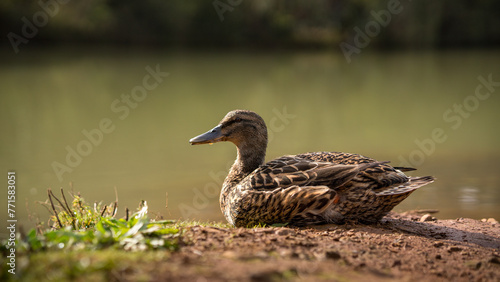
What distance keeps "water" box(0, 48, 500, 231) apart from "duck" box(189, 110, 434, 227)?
44.4 inches

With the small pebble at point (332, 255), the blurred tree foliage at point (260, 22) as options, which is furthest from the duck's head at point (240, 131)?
the blurred tree foliage at point (260, 22)

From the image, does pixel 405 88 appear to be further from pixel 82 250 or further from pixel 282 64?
pixel 82 250

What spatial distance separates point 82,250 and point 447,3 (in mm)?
41507

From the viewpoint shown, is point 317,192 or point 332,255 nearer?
point 332,255

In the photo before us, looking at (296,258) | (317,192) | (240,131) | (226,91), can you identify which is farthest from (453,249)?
(226,91)

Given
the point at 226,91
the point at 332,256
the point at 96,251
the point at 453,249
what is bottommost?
the point at 453,249

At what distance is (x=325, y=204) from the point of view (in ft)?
16.8

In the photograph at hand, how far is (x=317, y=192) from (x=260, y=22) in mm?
39683

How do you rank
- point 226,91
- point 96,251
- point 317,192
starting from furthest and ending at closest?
1. point 226,91
2. point 317,192
3. point 96,251

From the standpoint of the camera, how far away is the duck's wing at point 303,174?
5266 mm

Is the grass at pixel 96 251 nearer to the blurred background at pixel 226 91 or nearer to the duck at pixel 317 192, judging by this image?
the duck at pixel 317 192

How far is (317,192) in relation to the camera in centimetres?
510

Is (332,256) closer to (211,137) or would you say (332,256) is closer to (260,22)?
(211,137)

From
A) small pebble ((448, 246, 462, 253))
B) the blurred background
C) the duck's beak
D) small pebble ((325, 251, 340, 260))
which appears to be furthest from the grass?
the blurred background
